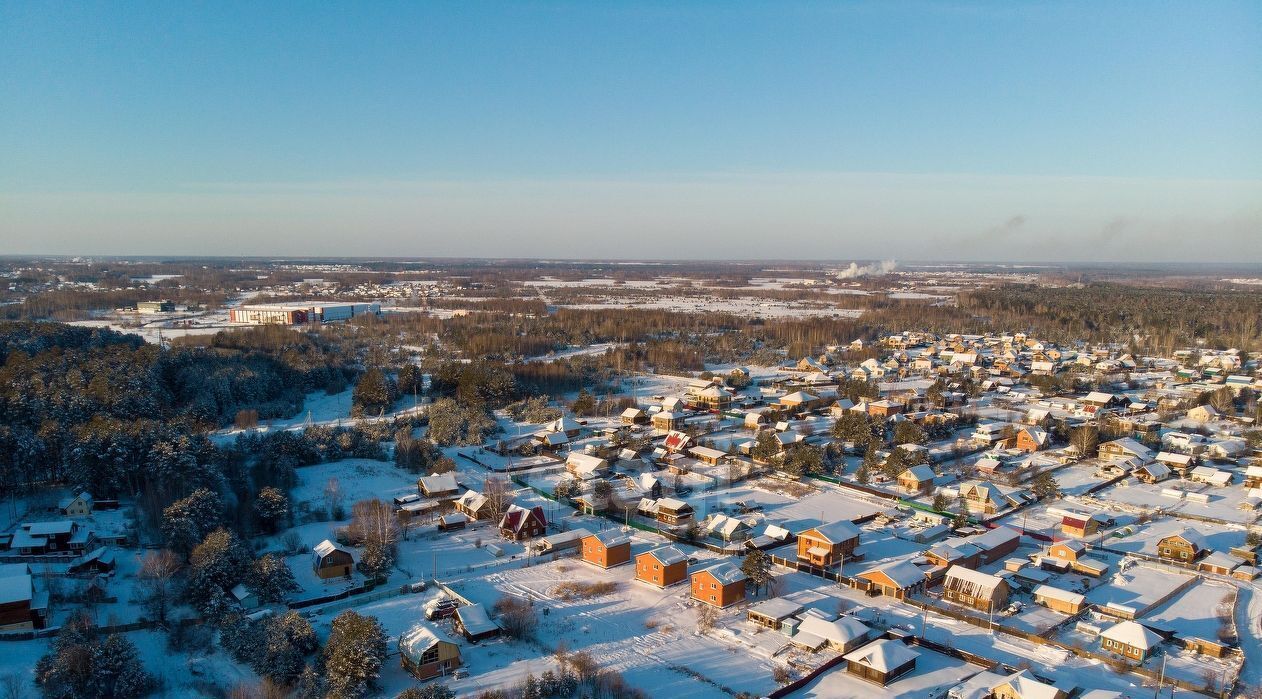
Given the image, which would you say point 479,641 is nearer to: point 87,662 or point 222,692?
point 222,692

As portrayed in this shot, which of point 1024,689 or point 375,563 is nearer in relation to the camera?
point 1024,689

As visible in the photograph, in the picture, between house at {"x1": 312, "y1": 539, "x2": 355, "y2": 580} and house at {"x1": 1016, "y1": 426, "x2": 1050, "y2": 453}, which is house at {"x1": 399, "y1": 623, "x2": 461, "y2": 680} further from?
house at {"x1": 1016, "y1": 426, "x2": 1050, "y2": 453}

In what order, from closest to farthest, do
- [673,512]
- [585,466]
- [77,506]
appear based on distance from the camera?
[77,506] → [673,512] → [585,466]

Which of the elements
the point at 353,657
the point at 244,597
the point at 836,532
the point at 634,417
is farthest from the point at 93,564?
the point at 634,417

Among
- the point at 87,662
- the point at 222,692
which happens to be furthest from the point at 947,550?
the point at 87,662

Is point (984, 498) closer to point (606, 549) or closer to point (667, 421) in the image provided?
point (606, 549)

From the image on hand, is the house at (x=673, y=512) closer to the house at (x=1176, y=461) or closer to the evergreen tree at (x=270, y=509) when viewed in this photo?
the evergreen tree at (x=270, y=509)
